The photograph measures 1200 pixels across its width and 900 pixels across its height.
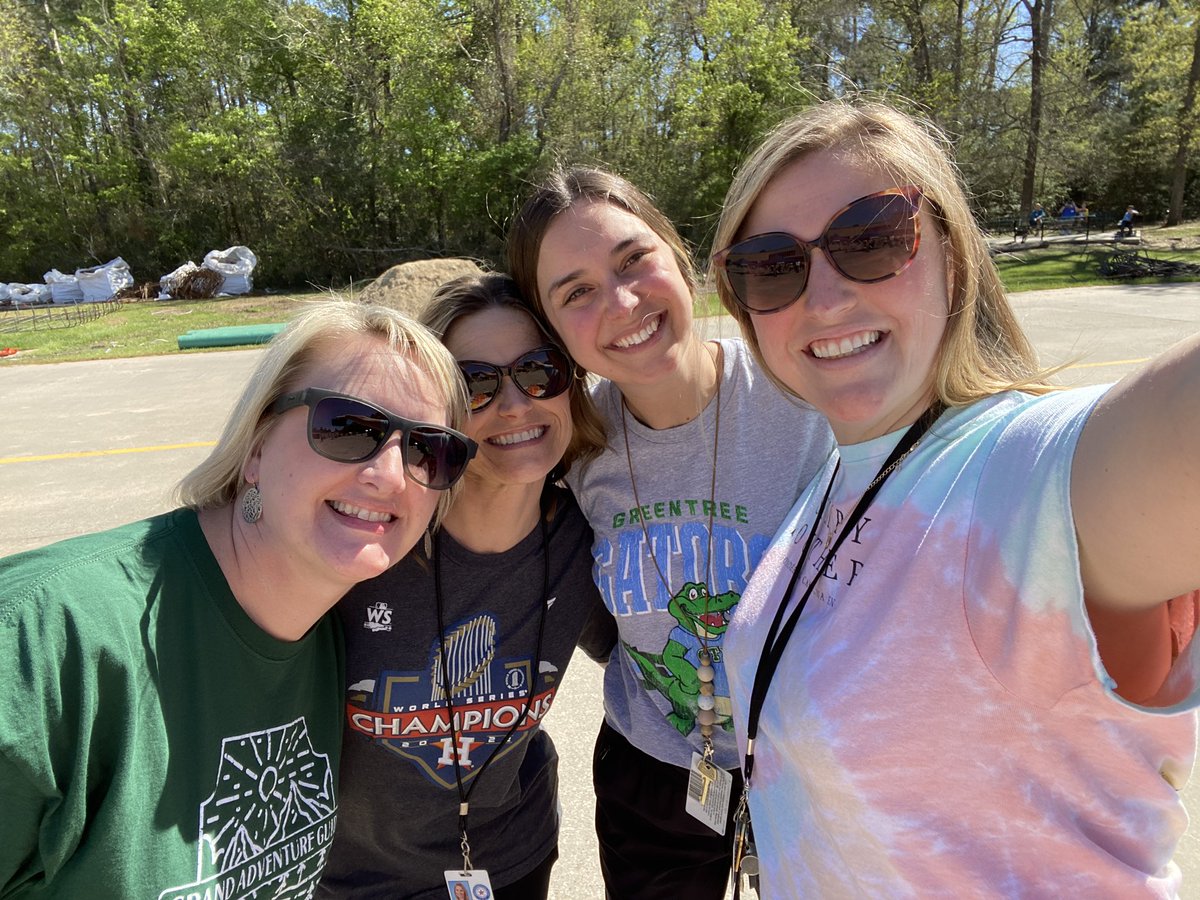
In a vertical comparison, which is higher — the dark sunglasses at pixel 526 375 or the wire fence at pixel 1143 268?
the dark sunglasses at pixel 526 375

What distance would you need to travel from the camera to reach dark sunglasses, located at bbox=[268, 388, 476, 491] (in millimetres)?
1592

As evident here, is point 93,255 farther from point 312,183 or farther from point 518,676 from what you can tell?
point 518,676

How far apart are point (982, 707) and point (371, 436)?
126 cm

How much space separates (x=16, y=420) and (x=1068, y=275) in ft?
67.8

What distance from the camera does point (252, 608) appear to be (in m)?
1.53

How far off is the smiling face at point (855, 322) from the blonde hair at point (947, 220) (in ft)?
0.08

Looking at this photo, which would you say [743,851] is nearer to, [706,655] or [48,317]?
[706,655]

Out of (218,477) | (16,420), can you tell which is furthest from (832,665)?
(16,420)

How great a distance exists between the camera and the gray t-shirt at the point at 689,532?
6.45 feet

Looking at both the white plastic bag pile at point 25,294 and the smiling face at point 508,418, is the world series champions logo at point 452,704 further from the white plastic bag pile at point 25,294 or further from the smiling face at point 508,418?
the white plastic bag pile at point 25,294

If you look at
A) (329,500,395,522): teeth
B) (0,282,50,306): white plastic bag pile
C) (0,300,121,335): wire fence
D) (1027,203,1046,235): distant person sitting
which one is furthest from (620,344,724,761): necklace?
(1027,203,1046,235): distant person sitting

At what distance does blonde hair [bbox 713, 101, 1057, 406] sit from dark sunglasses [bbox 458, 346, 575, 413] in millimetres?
752

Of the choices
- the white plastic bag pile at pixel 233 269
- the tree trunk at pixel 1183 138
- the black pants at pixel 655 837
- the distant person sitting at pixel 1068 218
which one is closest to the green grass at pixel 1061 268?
the distant person sitting at pixel 1068 218

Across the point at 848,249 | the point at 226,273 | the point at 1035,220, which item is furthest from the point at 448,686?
the point at 1035,220
